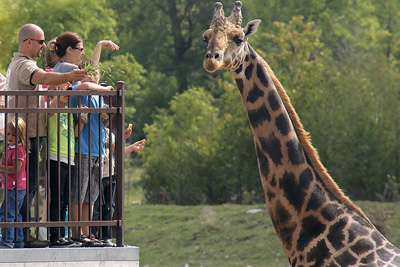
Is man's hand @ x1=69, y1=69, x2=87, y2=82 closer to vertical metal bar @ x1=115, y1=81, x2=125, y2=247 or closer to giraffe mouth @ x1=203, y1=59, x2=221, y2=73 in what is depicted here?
vertical metal bar @ x1=115, y1=81, x2=125, y2=247

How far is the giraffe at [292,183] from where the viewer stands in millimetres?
6539

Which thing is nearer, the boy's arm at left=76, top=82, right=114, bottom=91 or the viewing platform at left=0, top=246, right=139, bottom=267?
the viewing platform at left=0, top=246, right=139, bottom=267

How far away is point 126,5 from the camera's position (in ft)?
159

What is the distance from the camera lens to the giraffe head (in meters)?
6.37

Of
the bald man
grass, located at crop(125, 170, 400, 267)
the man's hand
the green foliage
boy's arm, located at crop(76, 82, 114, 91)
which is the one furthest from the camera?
the green foliage

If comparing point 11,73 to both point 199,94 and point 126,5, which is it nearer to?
point 199,94

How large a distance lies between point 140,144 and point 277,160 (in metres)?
1.96

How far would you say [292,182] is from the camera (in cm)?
679

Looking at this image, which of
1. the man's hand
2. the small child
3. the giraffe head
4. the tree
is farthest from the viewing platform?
the tree

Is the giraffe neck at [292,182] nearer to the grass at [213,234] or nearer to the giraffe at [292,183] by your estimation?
the giraffe at [292,183]

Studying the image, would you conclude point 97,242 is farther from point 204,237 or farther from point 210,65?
point 204,237

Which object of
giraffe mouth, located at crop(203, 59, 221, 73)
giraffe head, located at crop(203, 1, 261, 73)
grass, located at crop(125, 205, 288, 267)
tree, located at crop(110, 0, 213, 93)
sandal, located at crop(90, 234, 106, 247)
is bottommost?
grass, located at crop(125, 205, 288, 267)

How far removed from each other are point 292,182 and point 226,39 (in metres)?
1.38

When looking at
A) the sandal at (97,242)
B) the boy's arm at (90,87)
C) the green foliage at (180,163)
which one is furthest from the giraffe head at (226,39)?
the green foliage at (180,163)
